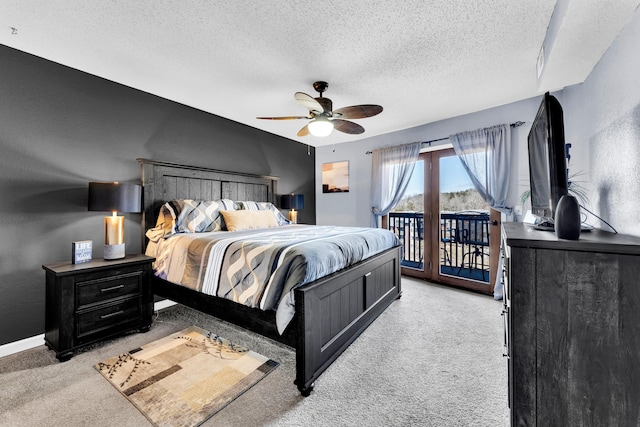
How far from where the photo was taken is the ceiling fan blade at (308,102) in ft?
7.61

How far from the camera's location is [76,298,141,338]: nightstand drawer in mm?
2146

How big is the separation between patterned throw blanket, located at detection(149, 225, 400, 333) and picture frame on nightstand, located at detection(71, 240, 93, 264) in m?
0.58

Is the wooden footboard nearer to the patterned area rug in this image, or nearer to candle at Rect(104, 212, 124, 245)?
the patterned area rug

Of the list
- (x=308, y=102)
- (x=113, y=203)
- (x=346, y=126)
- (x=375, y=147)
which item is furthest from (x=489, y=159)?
(x=113, y=203)

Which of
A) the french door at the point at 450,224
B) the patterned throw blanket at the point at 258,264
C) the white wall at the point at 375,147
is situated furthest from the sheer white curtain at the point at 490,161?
the patterned throw blanket at the point at 258,264

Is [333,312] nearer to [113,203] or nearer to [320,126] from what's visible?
[320,126]

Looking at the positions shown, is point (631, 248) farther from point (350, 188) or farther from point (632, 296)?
point (350, 188)

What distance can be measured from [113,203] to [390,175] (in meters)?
3.78

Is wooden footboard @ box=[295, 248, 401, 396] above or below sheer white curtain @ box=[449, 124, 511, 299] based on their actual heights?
below

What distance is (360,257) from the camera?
2.38m

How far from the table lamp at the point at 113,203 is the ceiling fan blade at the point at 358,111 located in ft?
6.93

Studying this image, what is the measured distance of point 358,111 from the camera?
261 cm

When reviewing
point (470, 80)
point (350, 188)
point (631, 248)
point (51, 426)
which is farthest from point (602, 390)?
point (350, 188)

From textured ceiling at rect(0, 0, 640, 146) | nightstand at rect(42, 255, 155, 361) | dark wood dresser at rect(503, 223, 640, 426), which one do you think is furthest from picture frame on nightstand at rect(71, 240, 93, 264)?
dark wood dresser at rect(503, 223, 640, 426)
